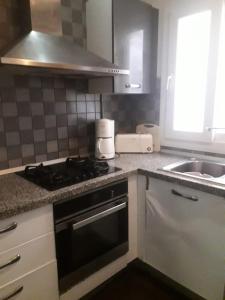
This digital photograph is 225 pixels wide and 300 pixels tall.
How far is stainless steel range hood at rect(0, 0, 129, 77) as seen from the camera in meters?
1.10

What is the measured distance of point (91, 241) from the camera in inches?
55.3

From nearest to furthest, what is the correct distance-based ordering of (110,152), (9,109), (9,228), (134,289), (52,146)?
(9,228), (9,109), (134,289), (52,146), (110,152)

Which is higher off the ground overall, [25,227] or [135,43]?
[135,43]

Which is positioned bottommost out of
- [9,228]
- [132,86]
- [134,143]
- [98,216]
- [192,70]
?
[98,216]

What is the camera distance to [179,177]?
1385 millimetres

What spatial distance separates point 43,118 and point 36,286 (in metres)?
1.02

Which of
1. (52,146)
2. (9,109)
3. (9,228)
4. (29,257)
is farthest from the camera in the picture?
(52,146)

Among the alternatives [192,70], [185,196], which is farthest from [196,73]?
[185,196]

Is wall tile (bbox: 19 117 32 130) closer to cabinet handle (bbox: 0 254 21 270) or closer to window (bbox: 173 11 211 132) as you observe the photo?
cabinet handle (bbox: 0 254 21 270)

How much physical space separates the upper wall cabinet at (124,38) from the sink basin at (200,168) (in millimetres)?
635

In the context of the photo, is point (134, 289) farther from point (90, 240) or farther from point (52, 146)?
point (52, 146)

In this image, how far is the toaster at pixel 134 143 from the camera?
6.47ft

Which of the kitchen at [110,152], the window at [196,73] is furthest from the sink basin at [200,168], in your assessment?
the window at [196,73]

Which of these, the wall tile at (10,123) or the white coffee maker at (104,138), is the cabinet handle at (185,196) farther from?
the wall tile at (10,123)
